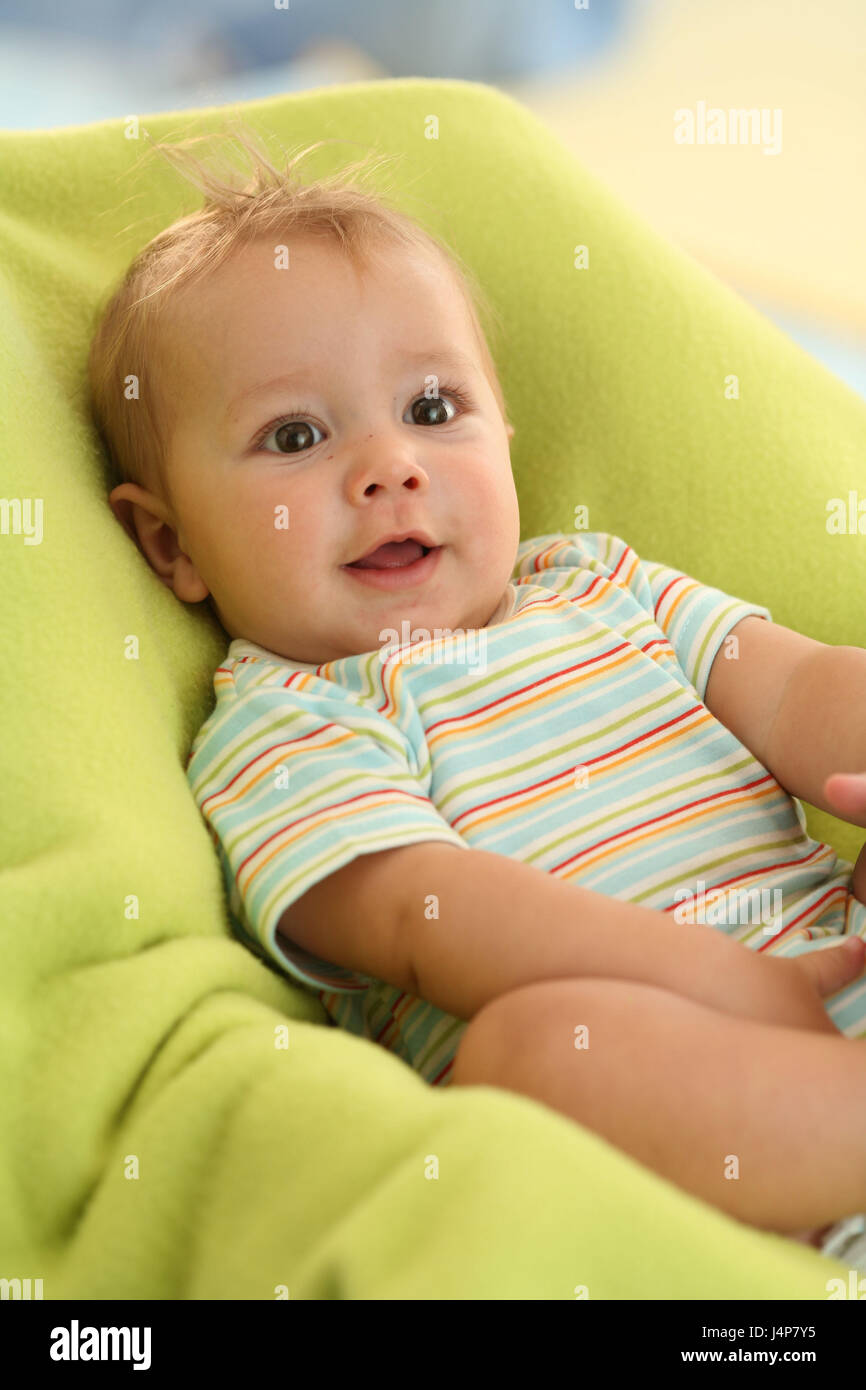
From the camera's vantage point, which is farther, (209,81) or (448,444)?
(209,81)

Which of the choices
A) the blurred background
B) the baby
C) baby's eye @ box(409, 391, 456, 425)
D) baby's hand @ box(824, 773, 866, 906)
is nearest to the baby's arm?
the baby

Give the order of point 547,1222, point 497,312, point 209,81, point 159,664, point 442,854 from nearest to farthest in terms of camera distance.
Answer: point 547,1222 < point 442,854 < point 159,664 < point 497,312 < point 209,81

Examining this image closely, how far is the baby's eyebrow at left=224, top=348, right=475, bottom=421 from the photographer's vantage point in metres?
0.97

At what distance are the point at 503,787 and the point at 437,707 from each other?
7 centimetres

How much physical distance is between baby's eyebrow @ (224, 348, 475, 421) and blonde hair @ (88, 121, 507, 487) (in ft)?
0.24

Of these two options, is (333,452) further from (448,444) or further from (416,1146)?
(416,1146)

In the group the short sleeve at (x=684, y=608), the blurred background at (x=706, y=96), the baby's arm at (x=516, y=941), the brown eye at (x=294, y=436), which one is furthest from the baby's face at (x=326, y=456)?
the blurred background at (x=706, y=96)

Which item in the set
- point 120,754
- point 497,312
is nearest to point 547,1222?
point 120,754

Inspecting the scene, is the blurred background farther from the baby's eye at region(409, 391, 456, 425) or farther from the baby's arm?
the baby's arm

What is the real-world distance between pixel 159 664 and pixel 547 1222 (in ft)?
1.72

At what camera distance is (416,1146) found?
591mm

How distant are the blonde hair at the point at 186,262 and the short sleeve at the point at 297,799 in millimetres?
249

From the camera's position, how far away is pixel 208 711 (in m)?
1.01
